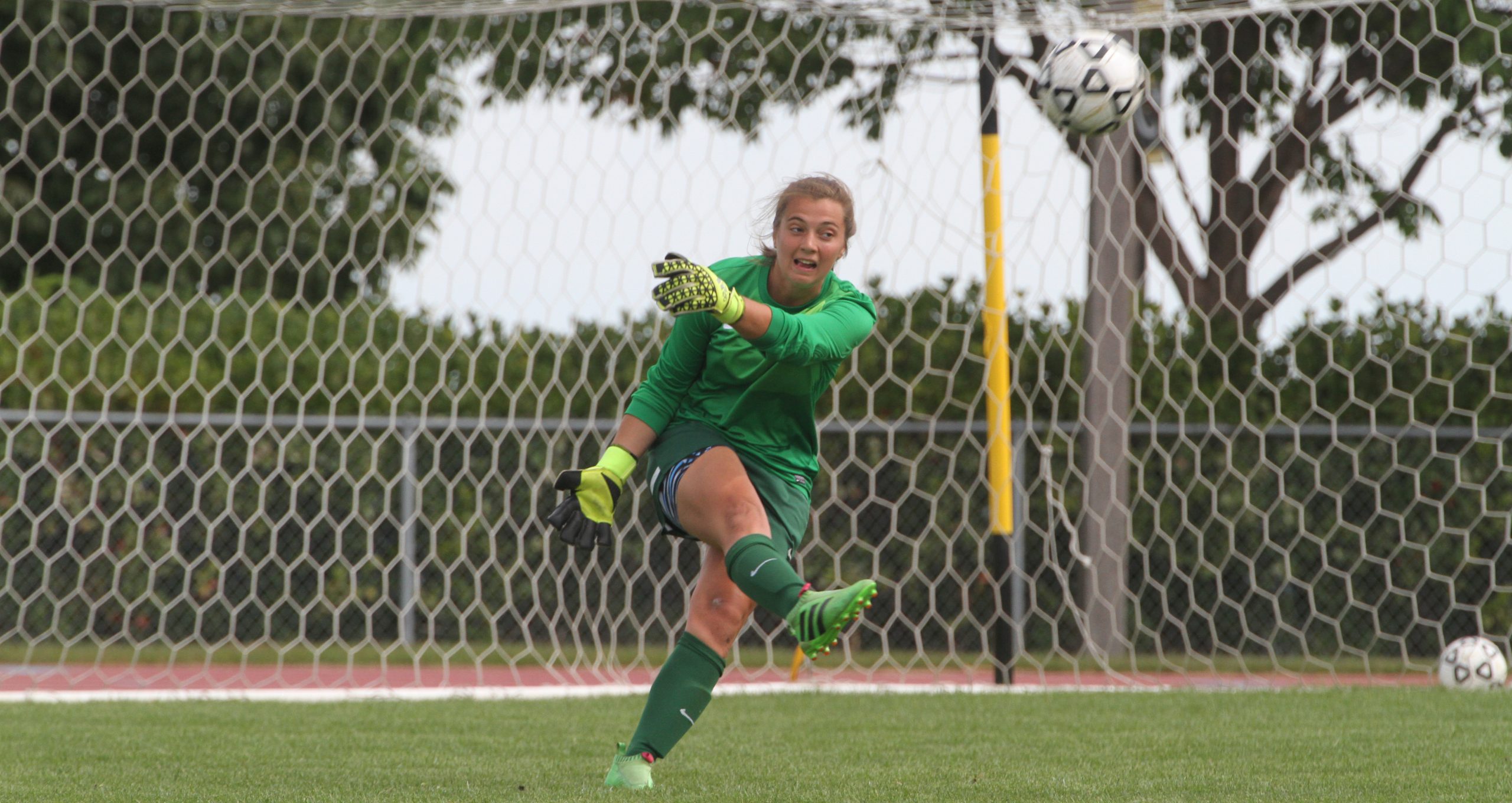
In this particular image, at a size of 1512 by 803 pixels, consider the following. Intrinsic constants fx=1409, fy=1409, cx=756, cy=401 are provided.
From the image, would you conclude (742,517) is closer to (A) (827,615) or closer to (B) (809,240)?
(A) (827,615)

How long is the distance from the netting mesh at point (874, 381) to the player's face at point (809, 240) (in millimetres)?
3296

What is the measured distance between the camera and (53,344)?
7.33m

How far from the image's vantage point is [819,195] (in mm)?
3105

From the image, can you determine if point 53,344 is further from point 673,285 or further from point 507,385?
point 673,285

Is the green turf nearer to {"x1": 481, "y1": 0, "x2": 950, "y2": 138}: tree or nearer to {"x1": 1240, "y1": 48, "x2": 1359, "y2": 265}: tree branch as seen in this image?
{"x1": 1240, "y1": 48, "x2": 1359, "y2": 265}: tree branch

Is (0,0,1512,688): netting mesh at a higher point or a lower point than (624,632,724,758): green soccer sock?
higher

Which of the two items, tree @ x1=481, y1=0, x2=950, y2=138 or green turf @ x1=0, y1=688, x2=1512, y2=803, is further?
tree @ x1=481, y1=0, x2=950, y2=138

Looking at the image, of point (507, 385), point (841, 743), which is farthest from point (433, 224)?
point (841, 743)

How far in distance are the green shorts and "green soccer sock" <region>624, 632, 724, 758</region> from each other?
270 millimetres

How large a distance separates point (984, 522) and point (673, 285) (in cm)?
504

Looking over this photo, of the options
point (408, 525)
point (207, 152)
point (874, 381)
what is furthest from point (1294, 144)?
point (207, 152)

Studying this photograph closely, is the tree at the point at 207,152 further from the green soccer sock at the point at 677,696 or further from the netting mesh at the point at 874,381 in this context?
the green soccer sock at the point at 677,696

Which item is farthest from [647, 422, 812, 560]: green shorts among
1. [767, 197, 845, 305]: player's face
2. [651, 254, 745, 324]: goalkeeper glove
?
[651, 254, 745, 324]: goalkeeper glove

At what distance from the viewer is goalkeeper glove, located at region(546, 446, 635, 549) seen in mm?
3131
